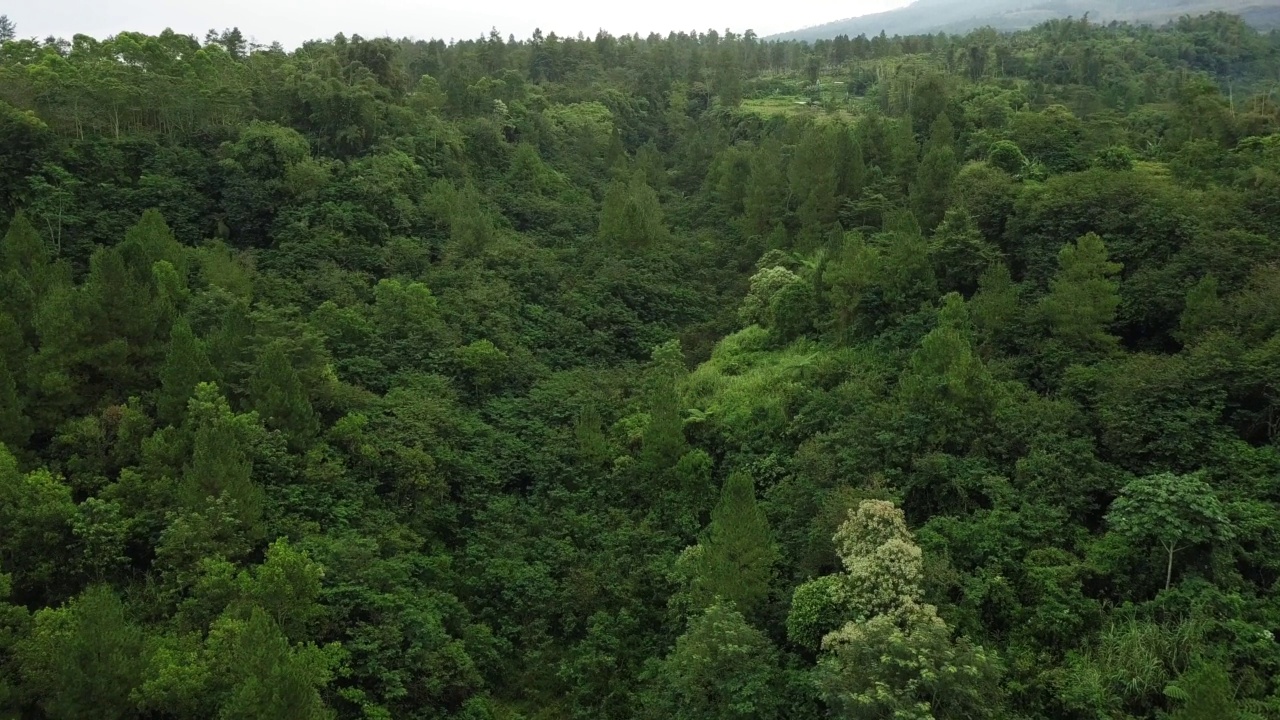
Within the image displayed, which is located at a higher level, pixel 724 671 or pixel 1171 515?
pixel 1171 515

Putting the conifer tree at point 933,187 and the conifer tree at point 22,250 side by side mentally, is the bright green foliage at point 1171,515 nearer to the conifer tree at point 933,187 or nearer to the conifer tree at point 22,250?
the conifer tree at point 933,187

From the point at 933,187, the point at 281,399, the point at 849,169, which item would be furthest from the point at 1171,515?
the point at 849,169

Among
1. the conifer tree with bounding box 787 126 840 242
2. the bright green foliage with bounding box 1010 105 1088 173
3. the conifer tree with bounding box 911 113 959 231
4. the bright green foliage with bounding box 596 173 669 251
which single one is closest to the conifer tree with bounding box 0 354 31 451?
the bright green foliage with bounding box 596 173 669 251

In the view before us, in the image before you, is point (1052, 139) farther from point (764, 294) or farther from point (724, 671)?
point (724, 671)

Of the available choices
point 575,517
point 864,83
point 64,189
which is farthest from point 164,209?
point 864,83

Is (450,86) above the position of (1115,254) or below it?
above

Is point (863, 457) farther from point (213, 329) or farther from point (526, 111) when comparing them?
point (526, 111)

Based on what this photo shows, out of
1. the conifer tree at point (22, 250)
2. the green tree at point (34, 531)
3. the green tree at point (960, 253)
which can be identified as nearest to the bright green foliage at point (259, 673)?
the green tree at point (34, 531)

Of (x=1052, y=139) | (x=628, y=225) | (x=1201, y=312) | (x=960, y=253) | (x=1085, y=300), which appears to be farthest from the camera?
(x=628, y=225)
